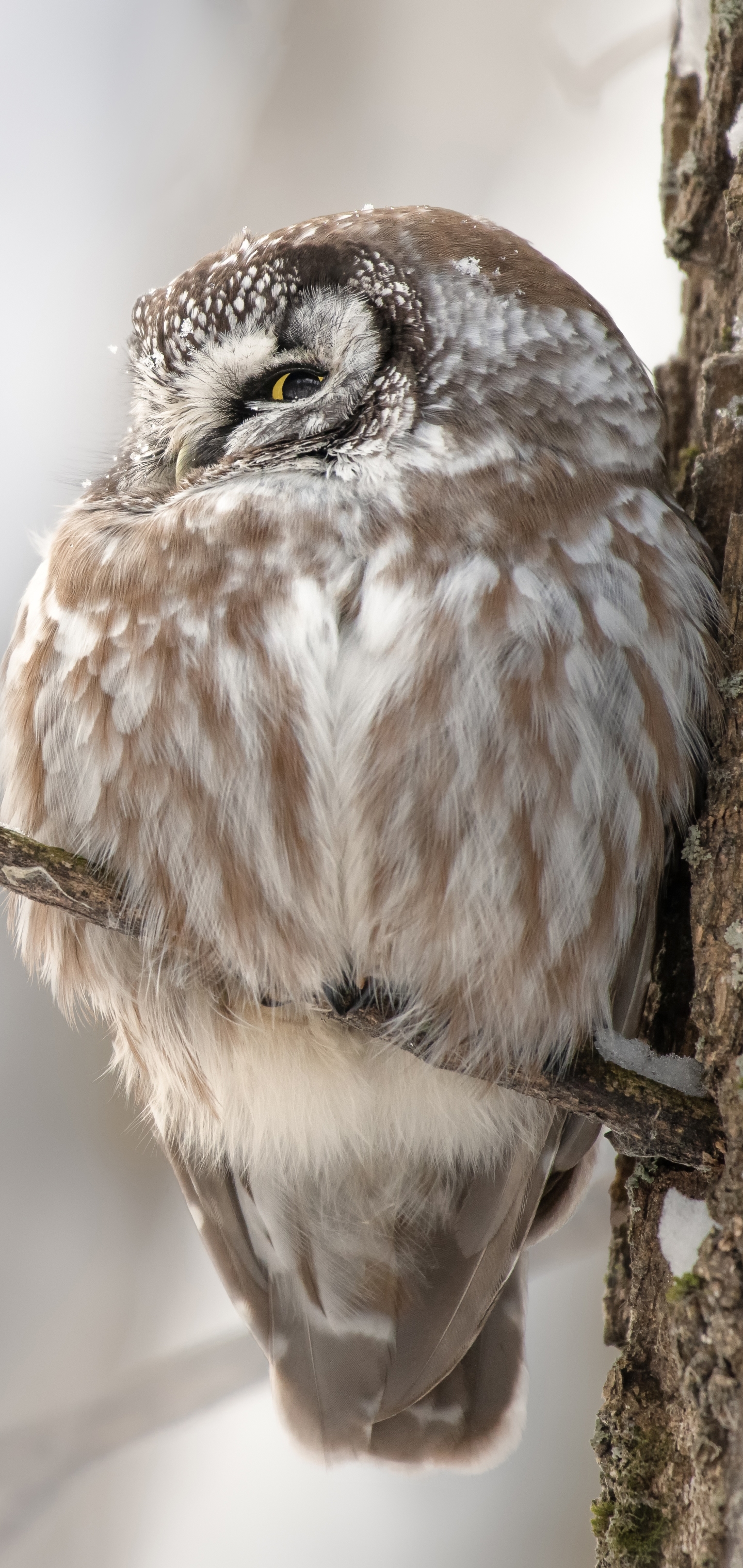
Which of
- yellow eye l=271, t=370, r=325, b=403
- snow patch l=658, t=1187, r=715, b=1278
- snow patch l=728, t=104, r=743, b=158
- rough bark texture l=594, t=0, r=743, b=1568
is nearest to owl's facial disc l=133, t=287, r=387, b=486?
yellow eye l=271, t=370, r=325, b=403

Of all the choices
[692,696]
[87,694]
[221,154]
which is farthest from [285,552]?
[221,154]

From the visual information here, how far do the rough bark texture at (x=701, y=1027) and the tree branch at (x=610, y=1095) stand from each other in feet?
0.13

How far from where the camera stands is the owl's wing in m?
2.49

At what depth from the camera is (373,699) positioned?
72.8 inches

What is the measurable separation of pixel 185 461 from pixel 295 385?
0.24 metres

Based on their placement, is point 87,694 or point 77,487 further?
point 77,487

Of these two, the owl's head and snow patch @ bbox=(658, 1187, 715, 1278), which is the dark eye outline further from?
snow patch @ bbox=(658, 1187, 715, 1278)

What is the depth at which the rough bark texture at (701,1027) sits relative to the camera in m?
1.69

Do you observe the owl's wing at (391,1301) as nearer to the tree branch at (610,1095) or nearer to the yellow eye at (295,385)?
the tree branch at (610,1095)

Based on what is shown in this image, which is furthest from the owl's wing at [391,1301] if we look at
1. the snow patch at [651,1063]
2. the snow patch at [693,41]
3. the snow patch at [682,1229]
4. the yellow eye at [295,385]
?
the snow patch at [693,41]

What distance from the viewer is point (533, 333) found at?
2213 millimetres

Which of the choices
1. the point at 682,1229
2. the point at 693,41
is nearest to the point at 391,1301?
the point at 682,1229

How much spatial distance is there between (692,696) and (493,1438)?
1564mm

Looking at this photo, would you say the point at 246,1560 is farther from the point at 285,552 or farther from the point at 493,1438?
the point at 285,552
